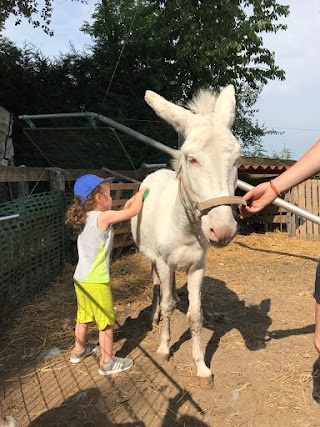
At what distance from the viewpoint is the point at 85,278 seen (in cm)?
309

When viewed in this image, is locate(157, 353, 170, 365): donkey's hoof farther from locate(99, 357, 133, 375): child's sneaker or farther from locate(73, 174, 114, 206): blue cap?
locate(73, 174, 114, 206): blue cap

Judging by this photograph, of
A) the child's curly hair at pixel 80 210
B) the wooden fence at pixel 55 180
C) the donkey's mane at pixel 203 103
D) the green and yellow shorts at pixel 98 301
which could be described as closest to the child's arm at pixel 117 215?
the child's curly hair at pixel 80 210

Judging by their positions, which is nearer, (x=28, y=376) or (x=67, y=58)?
(x=28, y=376)

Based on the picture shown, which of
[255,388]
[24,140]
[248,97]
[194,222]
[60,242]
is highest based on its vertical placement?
[248,97]

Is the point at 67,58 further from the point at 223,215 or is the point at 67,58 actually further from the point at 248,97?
the point at 223,215

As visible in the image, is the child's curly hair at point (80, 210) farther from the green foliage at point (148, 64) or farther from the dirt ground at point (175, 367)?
the green foliage at point (148, 64)

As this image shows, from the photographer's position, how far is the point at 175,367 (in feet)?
10.8

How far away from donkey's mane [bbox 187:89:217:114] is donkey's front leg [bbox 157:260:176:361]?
136 cm

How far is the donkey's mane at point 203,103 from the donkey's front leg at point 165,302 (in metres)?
1.36

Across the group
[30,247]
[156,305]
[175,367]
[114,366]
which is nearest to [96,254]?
[114,366]

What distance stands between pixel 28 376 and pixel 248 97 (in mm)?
14792

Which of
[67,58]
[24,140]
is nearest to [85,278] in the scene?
[24,140]

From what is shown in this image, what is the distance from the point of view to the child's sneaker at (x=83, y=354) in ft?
10.8

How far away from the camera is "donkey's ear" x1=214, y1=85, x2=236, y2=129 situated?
2.53 meters
